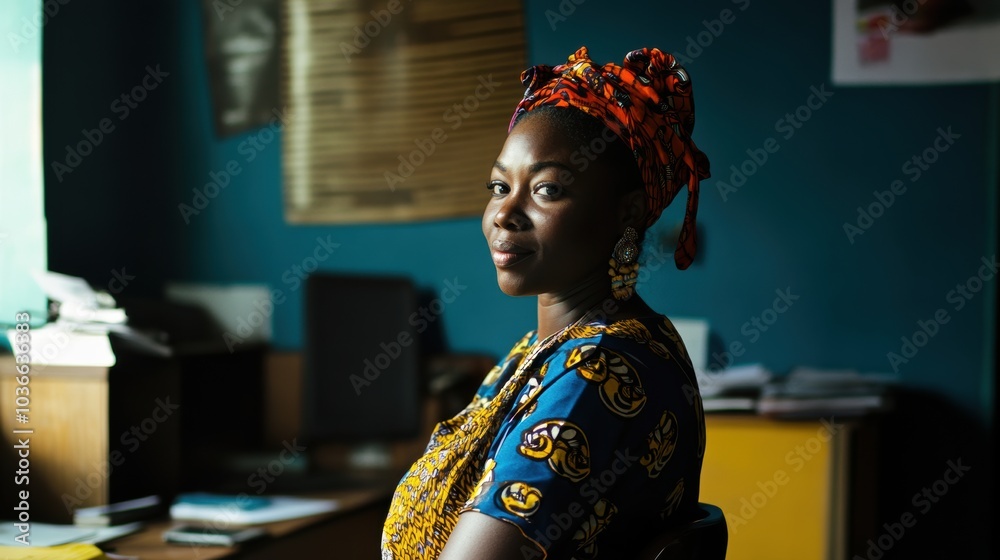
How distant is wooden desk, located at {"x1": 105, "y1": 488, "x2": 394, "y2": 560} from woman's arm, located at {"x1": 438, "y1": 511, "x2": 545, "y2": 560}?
1.01 meters

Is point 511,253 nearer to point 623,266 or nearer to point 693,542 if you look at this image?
point 623,266

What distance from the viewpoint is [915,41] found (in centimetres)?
265

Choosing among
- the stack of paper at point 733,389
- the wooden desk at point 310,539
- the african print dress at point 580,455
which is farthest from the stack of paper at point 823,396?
the african print dress at point 580,455

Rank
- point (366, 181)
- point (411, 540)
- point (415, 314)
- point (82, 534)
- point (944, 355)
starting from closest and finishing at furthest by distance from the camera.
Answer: point (411, 540)
point (82, 534)
point (944, 355)
point (415, 314)
point (366, 181)

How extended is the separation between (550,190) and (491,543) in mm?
450

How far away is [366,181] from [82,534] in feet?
5.04

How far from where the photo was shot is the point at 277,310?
3250 millimetres

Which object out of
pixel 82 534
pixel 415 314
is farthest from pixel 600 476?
pixel 415 314

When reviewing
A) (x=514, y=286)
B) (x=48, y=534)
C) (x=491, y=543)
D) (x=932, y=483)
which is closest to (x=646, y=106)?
(x=514, y=286)

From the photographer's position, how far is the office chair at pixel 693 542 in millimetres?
1064

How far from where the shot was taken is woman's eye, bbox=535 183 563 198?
3.94ft

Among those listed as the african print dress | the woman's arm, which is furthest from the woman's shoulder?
the woman's arm

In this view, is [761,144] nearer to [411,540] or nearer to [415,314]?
[415,314]

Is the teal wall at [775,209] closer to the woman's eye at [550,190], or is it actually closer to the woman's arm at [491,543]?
the woman's eye at [550,190]
